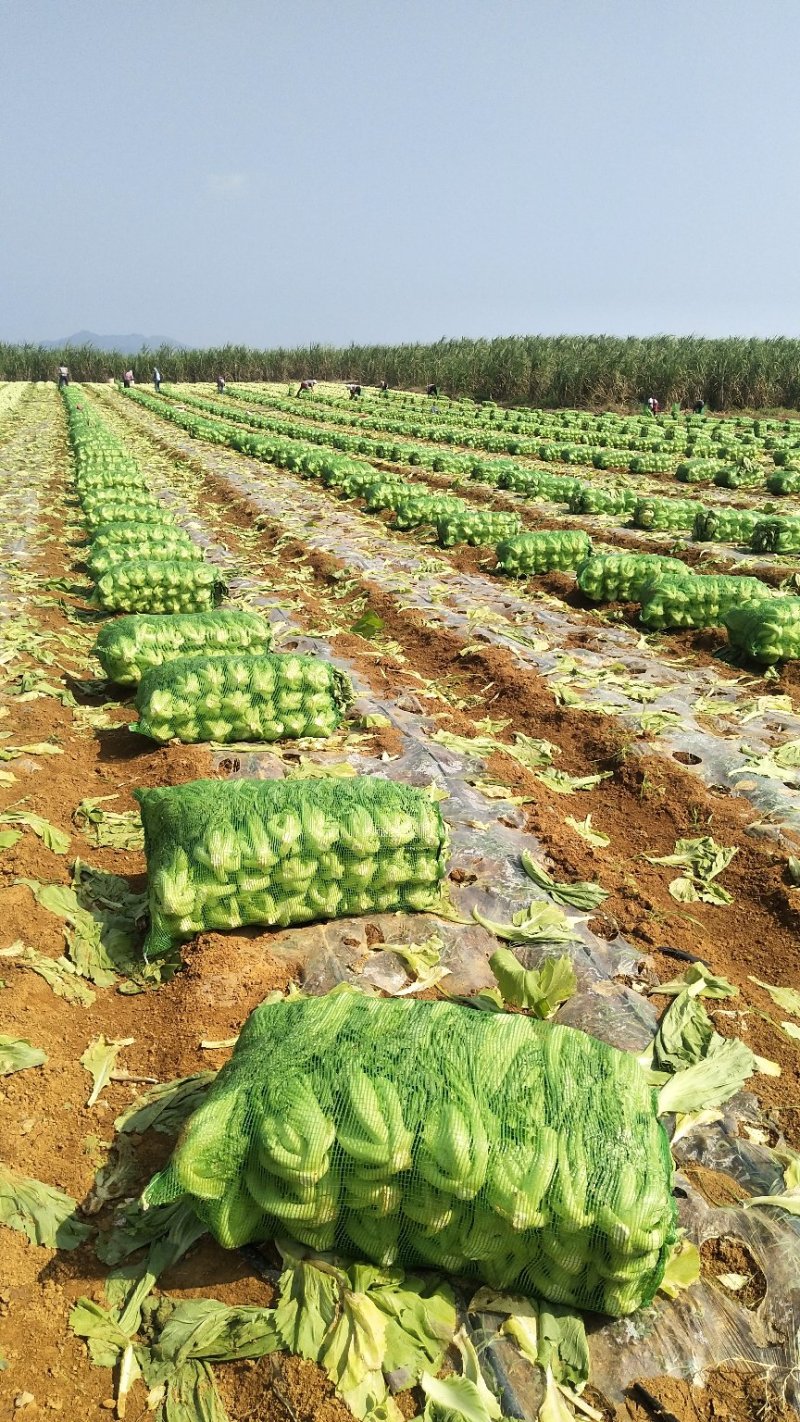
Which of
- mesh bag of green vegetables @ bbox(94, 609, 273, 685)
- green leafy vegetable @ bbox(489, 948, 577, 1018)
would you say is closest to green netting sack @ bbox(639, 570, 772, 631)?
mesh bag of green vegetables @ bbox(94, 609, 273, 685)

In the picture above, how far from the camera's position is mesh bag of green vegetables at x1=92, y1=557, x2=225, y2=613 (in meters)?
10.4

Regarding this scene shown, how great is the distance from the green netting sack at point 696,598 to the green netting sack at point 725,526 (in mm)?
5624

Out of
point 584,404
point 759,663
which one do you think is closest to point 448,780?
point 759,663

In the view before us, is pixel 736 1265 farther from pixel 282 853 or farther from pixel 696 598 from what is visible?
pixel 696 598

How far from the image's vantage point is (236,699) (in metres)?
6.96

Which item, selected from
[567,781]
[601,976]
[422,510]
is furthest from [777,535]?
[601,976]

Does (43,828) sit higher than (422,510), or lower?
lower

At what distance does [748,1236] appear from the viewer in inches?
125

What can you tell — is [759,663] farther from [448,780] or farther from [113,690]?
[113,690]

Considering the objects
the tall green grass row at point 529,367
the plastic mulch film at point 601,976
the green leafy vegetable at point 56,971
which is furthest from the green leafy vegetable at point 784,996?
the tall green grass row at point 529,367

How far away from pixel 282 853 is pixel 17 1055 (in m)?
1.63

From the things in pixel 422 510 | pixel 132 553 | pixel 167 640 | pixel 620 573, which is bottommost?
pixel 167 640

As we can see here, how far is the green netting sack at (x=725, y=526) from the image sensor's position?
52.2 feet

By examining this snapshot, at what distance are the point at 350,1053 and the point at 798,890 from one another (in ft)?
12.8
